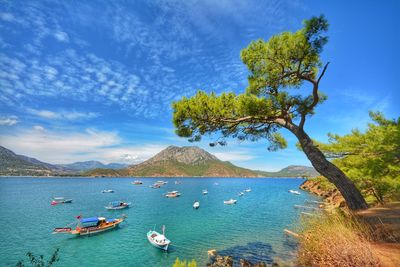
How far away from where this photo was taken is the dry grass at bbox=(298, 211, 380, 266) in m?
4.46

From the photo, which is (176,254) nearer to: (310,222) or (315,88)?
(310,222)

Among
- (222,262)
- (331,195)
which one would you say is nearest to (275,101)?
(222,262)

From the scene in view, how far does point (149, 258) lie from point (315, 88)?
1605cm

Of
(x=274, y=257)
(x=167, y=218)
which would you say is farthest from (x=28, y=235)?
(x=274, y=257)

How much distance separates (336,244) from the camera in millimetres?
4887

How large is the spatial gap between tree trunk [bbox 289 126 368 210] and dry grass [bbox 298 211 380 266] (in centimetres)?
104

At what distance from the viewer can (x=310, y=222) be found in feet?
21.6

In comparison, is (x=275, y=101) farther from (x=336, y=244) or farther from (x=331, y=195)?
(x=331, y=195)

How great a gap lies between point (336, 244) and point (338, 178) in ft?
10.0

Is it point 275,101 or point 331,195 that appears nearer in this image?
point 275,101

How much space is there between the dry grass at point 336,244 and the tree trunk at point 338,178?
1038 mm

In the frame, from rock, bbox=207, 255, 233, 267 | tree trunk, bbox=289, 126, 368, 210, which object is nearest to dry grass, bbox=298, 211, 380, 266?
tree trunk, bbox=289, 126, 368, 210

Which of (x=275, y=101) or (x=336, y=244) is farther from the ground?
(x=275, y=101)

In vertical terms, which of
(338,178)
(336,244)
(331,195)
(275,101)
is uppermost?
(275,101)
